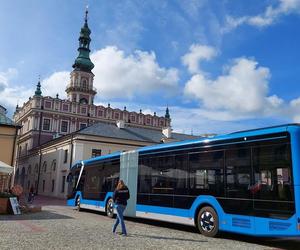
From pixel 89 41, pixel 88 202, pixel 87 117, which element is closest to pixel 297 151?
pixel 88 202

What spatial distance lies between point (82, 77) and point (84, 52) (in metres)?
6.16

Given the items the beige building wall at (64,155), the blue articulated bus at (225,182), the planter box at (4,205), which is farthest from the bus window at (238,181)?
the beige building wall at (64,155)

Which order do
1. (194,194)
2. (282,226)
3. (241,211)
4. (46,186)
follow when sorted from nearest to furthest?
(282,226)
(241,211)
(194,194)
(46,186)

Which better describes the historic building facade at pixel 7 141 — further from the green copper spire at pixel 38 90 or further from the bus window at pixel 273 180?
the green copper spire at pixel 38 90

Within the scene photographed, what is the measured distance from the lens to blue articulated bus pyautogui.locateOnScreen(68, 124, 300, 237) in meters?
9.89

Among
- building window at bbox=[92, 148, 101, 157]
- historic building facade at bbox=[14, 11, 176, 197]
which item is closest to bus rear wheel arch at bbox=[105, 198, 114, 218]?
building window at bbox=[92, 148, 101, 157]

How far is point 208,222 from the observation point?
12031 mm

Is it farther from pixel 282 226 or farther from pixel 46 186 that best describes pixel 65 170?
pixel 282 226

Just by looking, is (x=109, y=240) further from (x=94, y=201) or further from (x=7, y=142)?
(x=7, y=142)

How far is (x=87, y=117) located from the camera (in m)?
72.0

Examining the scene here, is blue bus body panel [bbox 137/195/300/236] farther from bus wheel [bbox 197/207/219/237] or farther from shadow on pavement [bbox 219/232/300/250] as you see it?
shadow on pavement [bbox 219/232/300/250]

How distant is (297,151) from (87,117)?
64.2m

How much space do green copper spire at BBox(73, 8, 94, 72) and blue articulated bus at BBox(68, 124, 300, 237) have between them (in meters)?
65.1

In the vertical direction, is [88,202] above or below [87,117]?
below
